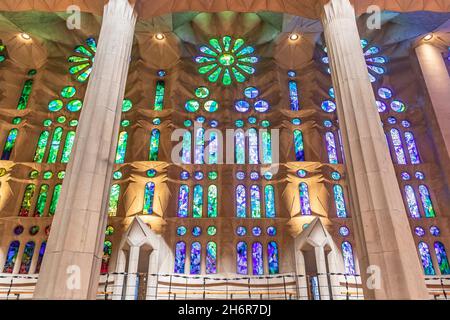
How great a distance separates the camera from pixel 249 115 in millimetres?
20469

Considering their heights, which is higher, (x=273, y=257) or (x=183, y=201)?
(x=183, y=201)

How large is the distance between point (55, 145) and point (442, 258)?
19769mm

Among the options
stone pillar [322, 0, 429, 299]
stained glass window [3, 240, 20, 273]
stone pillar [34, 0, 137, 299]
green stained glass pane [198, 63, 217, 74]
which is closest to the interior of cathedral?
stained glass window [3, 240, 20, 273]

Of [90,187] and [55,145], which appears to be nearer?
[90,187]

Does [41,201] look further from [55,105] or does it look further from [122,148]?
[55,105]

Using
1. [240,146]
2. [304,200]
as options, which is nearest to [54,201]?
[240,146]

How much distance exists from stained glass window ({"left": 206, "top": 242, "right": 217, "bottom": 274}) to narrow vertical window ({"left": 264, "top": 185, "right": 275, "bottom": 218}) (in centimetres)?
304

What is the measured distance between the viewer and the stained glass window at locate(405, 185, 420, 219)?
1750 centimetres

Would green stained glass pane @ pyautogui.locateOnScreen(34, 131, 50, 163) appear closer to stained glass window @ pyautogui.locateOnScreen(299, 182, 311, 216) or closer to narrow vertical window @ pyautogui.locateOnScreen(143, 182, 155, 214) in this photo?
narrow vertical window @ pyautogui.locateOnScreen(143, 182, 155, 214)

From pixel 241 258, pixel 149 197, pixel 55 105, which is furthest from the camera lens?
pixel 55 105

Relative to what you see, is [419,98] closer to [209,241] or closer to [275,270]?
[275,270]

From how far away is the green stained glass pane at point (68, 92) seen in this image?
829 inches

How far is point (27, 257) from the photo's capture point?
16609mm

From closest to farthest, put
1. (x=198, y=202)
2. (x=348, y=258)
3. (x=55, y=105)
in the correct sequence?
(x=348, y=258) < (x=198, y=202) < (x=55, y=105)
